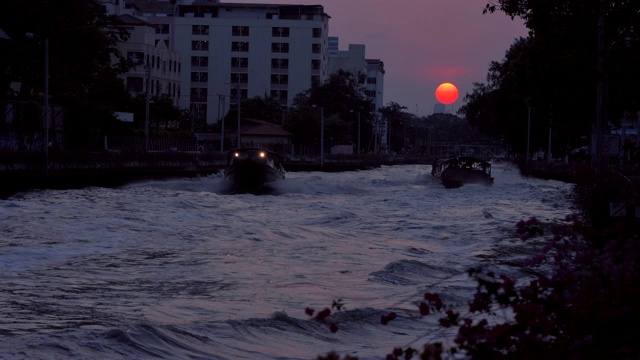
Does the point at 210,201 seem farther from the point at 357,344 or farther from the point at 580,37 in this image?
the point at 357,344

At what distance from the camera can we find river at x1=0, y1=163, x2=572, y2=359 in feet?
38.1

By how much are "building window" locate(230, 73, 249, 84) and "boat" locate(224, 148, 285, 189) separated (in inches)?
3723

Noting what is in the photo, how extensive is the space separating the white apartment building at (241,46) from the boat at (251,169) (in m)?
91.1

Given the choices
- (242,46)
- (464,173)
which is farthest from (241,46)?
(464,173)

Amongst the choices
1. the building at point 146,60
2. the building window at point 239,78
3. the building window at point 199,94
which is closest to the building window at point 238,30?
the building window at point 239,78

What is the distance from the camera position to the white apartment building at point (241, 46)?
146 metres

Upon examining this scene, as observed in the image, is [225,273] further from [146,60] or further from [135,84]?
[146,60]

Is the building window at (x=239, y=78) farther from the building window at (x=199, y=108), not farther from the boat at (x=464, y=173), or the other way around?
the boat at (x=464, y=173)

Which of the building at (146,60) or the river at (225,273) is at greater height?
the building at (146,60)

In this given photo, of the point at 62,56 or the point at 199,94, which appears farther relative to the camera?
the point at 199,94

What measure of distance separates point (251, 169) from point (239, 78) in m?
97.2

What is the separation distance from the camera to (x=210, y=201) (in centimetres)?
4234

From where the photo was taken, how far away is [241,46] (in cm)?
14712

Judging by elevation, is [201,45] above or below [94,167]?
above
